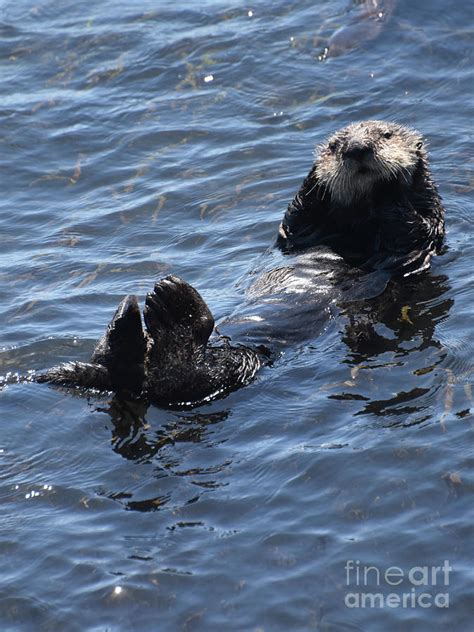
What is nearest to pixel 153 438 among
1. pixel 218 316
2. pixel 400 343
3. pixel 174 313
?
pixel 174 313

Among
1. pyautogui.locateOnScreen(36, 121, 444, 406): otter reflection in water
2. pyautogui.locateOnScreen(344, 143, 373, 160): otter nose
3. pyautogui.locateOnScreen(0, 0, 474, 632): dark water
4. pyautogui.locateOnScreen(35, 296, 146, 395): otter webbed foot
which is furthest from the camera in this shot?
pyautogui.locateOnScreen(344, 143, 373, 160): otter nose

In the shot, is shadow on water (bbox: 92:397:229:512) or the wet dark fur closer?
shadow on water (bbox: 92:397:229:512)

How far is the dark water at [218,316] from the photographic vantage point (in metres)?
4.39

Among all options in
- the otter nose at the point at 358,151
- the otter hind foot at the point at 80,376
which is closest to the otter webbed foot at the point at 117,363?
the otter hind foot at the point at 80,376

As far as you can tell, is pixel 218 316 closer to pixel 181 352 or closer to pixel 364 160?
pixel 181 352

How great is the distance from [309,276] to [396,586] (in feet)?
8.69

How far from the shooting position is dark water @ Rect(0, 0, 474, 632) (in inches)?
173

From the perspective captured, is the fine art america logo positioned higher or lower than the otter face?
lower

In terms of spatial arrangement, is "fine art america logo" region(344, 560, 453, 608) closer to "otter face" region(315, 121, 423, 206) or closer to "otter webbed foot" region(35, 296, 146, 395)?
"otter webbed foot" region(35, 296, 146, 395)

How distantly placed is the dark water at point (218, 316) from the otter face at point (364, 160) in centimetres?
69

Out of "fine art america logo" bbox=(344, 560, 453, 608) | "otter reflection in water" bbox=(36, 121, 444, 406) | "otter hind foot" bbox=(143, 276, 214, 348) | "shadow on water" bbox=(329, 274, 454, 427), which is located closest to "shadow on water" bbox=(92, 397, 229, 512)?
"otter reflection in water" bbox=(36, 121, 444, 406)

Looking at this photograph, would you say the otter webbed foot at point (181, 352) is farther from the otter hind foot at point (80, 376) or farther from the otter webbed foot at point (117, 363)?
the otter hind foot at point (80, 376)

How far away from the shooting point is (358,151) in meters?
6.59

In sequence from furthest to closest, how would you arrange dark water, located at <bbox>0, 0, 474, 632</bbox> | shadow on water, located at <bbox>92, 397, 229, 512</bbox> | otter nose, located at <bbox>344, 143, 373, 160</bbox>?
otter nose, located at <bbox>344, 143, 373, 160</bbox> → shadow on water, located at <bbox>92, 397, 229, 512</bbox> → dark water, located at <bbox>0, 0, 474, 632</bbox>
